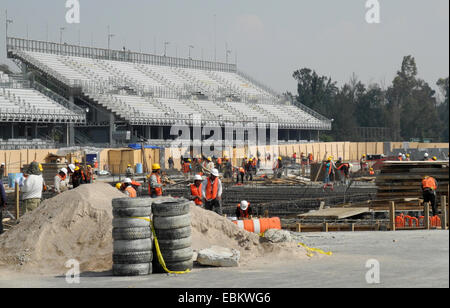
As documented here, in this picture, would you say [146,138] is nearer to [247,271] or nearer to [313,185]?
[313,185]

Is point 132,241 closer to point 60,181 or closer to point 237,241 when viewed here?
point 237,241

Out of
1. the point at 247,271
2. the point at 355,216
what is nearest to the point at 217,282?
the point at 247,271

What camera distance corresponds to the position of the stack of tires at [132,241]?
1152 cm

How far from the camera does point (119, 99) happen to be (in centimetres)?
6750

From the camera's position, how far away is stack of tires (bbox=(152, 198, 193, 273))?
11.7m

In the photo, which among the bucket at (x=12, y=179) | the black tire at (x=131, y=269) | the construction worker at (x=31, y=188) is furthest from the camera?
the bucket at (x=12, y=179)

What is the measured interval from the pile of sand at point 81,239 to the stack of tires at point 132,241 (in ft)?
2.83

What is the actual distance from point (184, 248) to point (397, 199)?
11.7m

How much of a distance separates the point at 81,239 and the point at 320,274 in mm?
4311

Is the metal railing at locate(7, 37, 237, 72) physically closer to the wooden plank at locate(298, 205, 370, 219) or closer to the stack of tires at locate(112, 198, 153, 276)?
the wooden plank at locate(298, 205, 370, 219)

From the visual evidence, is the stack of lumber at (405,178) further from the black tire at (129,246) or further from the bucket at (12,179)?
the bucket at (12,179)

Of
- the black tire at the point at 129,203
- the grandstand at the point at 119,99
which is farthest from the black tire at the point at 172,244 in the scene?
the grandstand at the point at 119,99
